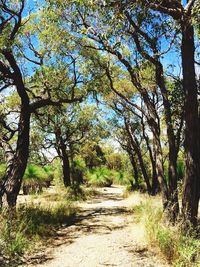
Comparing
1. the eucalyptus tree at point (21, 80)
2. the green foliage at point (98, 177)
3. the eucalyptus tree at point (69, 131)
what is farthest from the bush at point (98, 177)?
the eucalyptus tree at point (21, 80)

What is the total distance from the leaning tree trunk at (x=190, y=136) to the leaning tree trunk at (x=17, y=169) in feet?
16.1

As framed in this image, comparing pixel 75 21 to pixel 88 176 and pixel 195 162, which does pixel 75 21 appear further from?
pixel 88 176

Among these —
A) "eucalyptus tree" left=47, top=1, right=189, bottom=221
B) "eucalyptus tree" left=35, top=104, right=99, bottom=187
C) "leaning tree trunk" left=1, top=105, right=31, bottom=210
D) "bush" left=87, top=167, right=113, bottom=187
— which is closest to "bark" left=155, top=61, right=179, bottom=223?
"eucalyptus tree" left=47, top=1, right=189, bottom=221

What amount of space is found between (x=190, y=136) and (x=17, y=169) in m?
5.45

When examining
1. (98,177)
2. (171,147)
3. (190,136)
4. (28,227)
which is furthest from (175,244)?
(98,177)

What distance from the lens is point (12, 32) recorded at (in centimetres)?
1080

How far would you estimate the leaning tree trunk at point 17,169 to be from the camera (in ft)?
34.0

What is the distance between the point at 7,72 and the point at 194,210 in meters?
7.09

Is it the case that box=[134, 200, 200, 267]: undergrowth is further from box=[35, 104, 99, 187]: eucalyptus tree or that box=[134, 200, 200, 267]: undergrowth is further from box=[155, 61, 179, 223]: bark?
box=[35, 104, 99, 187]: eucalyptus tree

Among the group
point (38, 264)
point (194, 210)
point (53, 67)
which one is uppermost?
point (53, 67)

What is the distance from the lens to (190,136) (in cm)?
798

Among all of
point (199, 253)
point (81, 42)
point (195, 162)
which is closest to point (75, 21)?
point (81, 42)

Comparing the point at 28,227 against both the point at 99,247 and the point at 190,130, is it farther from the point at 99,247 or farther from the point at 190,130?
the point at 190,130

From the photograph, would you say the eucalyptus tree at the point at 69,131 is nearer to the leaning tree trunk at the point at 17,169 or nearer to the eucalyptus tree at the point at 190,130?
the leaning tree trunk at the point at 17,169
